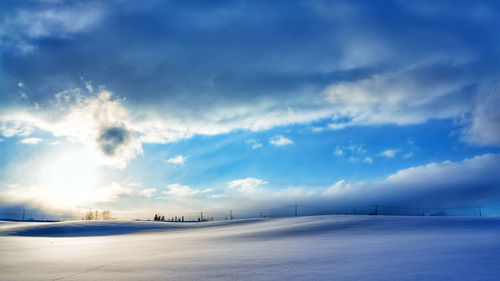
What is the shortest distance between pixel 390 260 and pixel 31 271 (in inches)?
237

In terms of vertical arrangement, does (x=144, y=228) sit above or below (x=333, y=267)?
below

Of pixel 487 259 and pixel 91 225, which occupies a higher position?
pixel 487 259

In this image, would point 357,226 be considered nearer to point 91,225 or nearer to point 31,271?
point 31,271

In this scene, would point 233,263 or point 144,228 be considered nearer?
point 233,263

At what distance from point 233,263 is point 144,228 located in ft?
74.3

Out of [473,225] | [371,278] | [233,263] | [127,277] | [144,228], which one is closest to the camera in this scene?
[371,278]

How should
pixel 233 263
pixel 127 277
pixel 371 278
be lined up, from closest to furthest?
pixel 371 278
pixel 127 277
pixel 233 263

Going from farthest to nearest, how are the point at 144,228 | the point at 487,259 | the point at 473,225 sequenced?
the point at 144,228 < the point at 473,225 < the point at 487,259

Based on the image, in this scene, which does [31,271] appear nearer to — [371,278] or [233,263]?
[233,263]

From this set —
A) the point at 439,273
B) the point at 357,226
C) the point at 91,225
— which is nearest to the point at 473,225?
the point at 357,226

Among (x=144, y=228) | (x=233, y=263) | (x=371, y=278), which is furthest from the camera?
(x=144, y=228)

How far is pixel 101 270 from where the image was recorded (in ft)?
16.6

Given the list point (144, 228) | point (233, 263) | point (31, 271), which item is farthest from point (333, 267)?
point (144, 228)

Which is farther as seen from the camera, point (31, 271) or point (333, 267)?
point (31, 271)
